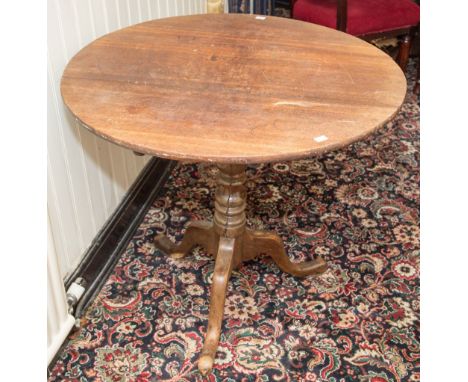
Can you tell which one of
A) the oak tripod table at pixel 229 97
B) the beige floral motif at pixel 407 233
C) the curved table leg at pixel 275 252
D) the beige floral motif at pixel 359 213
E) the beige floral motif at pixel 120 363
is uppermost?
the oak tripod table at pixel 229 97

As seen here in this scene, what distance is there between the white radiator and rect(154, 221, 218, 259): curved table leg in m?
0.48

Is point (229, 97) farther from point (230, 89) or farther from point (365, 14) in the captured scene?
point (365, 14)

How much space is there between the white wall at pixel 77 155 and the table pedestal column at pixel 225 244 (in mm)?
295

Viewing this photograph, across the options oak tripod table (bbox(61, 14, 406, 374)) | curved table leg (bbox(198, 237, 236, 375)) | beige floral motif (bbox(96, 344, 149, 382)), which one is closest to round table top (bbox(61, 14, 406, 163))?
oak tripod table (bbox(61, 14, 406, 374))

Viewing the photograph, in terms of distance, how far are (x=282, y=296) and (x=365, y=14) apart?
152 centimetres

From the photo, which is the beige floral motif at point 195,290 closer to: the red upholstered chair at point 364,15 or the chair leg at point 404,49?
the red upholstered chair at point 364,15

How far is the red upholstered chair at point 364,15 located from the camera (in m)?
2.69

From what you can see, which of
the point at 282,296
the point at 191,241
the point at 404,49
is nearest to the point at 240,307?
the point at 282,296

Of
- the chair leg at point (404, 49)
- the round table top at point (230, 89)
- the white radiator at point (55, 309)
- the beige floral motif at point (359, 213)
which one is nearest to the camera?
the round table top at point (230, 89)

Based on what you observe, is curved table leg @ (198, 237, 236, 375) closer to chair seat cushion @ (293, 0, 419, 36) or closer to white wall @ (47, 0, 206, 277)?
white wall @ (47, 0, 206, 277)

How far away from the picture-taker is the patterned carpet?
171 cm

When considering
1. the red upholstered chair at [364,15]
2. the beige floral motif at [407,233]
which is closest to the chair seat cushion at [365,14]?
the red upholstered chair at [364,15]
